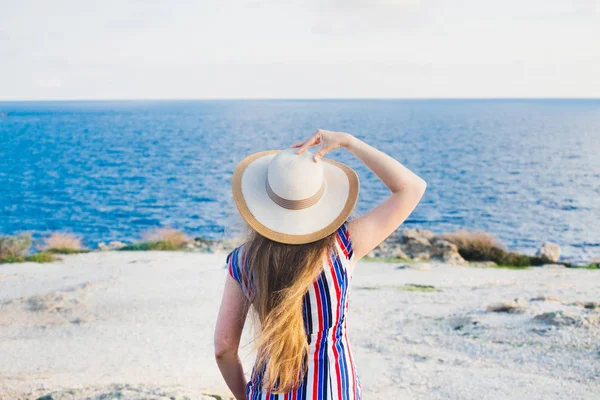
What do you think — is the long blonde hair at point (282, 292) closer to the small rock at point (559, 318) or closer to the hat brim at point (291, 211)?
the hat brim at point (291, 211)

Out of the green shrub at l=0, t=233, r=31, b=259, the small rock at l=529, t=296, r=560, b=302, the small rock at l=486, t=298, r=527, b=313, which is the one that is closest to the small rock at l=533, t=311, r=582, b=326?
the small rock at l=486, t=298, r=527, b=313

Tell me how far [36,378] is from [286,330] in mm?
5514

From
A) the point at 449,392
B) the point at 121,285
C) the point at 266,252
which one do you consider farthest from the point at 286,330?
the point at 121,285

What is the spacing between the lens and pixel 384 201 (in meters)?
2.57

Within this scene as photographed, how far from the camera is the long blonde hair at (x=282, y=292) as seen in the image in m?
2.36

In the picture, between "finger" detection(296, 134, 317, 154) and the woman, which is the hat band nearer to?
the woman

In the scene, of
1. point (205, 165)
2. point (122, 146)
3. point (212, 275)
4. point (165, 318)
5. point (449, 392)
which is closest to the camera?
point (449, 392)

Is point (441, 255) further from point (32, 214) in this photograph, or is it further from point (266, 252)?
point (32, 214)

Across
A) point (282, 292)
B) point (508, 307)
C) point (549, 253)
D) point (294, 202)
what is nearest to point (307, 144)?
point (294, 202)

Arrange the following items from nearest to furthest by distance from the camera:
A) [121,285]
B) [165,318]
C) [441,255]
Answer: [165,318] < [121,285] < [441,255]

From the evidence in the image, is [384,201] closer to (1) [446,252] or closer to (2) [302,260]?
(2) [302,260]

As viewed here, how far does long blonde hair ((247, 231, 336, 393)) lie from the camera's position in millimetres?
2359

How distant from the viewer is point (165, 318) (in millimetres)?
9875

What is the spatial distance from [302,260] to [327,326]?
0.35m
